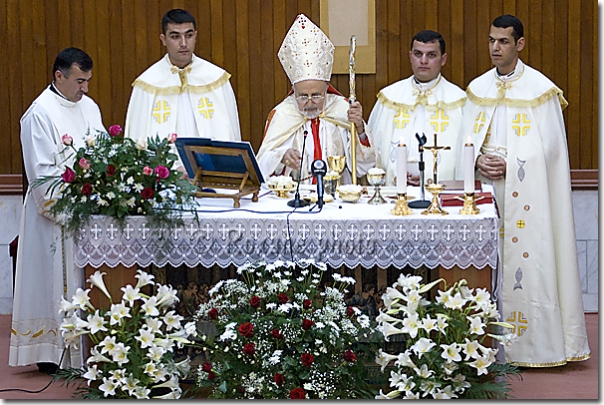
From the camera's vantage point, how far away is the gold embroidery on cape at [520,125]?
6.31 meters

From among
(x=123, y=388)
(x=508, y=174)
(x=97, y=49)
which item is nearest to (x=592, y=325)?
(x=508, y=174)

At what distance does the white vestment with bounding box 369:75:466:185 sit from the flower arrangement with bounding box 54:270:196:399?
84.3 inches

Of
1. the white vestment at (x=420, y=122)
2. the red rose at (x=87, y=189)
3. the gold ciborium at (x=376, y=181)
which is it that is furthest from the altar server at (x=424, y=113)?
the red rose at (x=87, y=189)

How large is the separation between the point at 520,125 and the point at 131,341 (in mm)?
2762

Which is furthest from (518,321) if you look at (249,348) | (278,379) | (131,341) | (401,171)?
(131,341)

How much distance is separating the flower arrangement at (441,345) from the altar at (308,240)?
0.16 meters

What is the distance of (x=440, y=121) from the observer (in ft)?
22.0

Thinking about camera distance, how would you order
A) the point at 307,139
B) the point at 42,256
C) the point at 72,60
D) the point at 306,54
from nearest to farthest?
the point at 72,60 → the point at 42,256 → the point at 306,54 → the point at 307,139

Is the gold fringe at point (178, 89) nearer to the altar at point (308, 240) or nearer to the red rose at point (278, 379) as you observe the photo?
the altar at point (308, 240)

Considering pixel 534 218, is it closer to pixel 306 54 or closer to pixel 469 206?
pixel 469 206

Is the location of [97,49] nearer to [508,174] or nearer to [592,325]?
[508,174]

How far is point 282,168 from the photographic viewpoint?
21.5 ft

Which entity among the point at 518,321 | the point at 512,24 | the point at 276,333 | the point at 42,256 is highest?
the point at 512,24

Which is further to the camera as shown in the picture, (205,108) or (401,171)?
(205,108)
